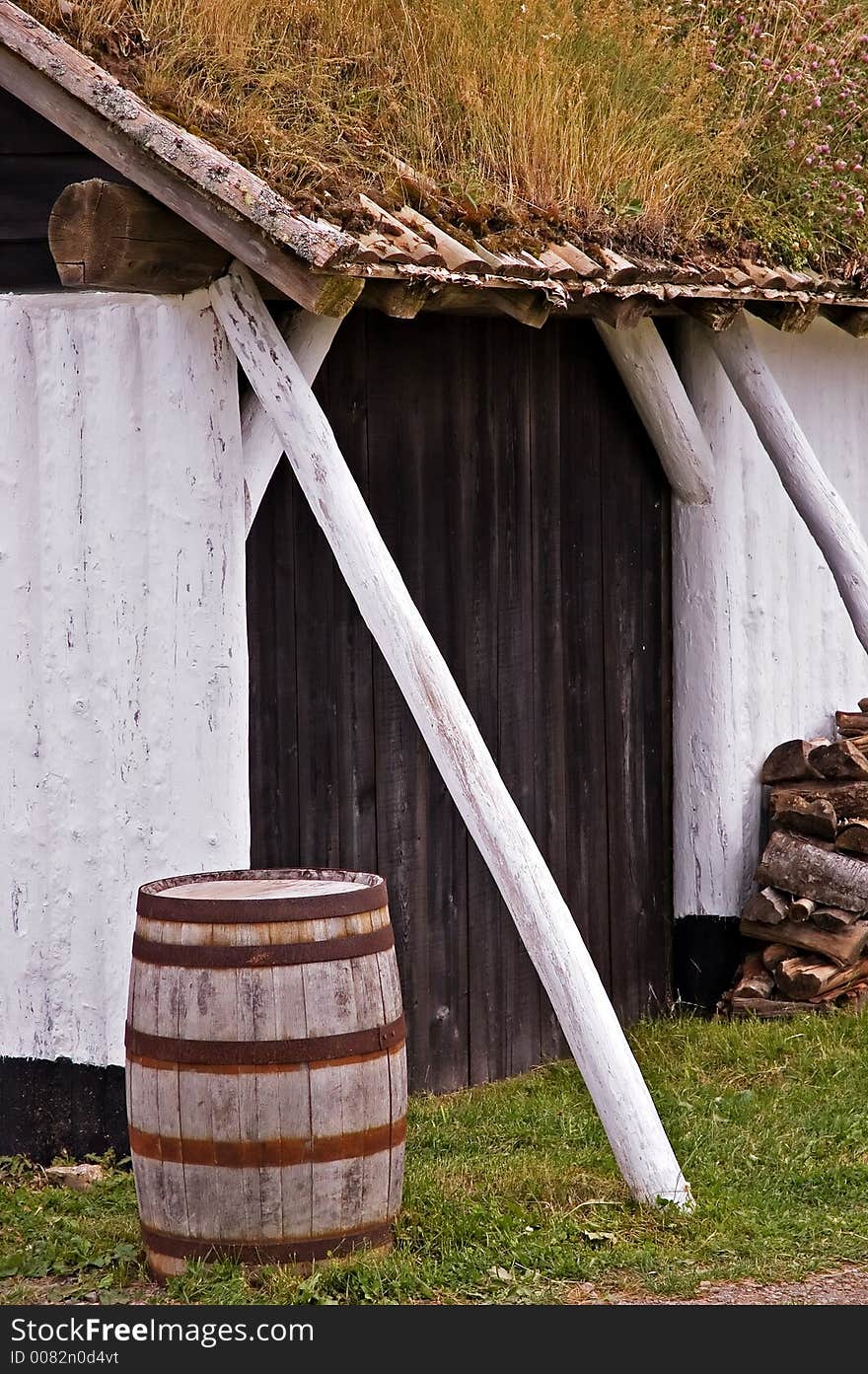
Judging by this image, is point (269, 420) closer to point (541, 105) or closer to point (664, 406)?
point (541, 105)

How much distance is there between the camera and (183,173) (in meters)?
5.01

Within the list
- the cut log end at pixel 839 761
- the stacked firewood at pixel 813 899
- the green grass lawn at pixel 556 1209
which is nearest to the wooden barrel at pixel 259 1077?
the green grass lawn at pixel 556 1209

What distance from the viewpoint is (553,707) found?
7062 mm

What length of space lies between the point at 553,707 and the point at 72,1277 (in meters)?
3.05

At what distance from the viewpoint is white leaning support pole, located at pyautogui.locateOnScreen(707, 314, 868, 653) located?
6832 millimetres

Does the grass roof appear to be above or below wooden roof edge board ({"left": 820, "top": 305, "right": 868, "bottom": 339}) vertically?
above

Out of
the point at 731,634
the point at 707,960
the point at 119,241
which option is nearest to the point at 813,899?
the point at 707,960

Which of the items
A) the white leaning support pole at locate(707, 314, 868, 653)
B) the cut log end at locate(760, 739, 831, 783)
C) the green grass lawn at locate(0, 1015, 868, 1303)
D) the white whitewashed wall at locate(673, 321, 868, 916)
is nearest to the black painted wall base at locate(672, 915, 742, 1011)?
the white whitewashed wall at locate(673, 321, 868, 916)

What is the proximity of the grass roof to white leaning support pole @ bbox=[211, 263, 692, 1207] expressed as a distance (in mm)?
720

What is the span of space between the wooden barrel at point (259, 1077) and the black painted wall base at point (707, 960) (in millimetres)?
3371

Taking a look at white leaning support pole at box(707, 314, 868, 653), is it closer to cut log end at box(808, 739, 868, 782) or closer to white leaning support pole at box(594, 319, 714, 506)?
white leaning support pole at box(594, 319, 714, 506)

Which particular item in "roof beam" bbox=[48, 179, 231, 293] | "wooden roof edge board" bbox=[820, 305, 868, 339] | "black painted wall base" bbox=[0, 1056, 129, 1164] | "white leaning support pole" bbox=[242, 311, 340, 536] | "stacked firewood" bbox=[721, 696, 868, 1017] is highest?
"wooden roof edge board" bbox=[820, 305, 868, 339]

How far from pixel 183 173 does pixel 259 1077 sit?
7.88 feet

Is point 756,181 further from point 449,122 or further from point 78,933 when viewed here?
point 78,933
